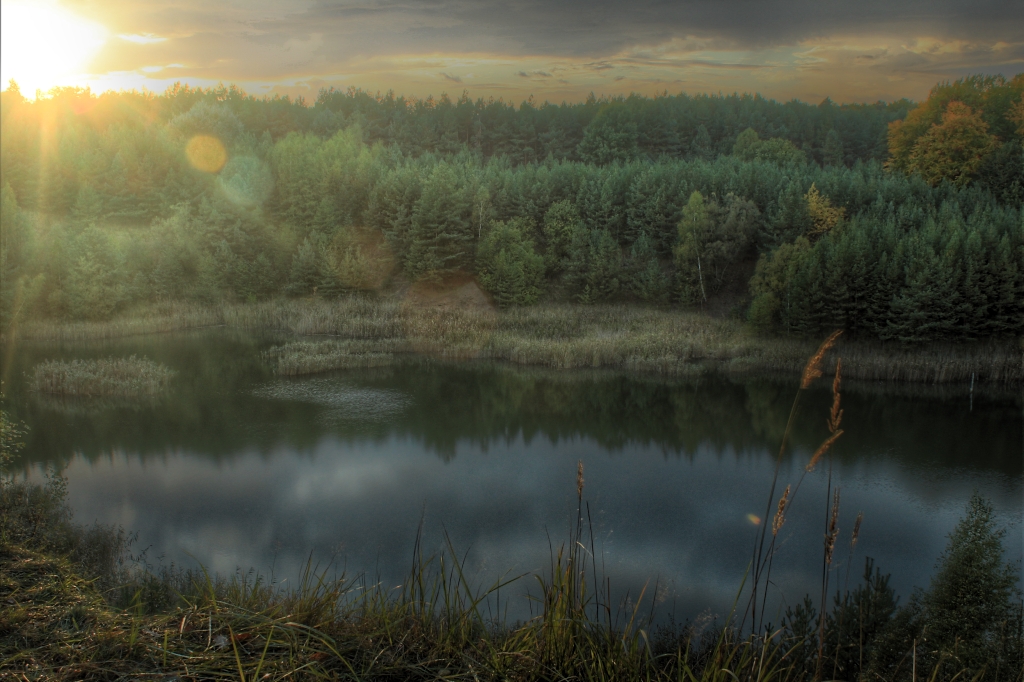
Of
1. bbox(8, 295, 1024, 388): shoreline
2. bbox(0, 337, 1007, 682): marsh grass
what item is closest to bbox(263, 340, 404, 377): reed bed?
bbox(8, 295, 1024, 388): shoreline

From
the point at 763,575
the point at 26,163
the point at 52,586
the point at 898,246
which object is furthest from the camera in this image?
the point at 26,163

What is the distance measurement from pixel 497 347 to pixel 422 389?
16.1 ft

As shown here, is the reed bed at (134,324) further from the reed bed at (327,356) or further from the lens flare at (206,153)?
the lens flare at (206,153)

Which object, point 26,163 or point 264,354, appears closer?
point 264,354

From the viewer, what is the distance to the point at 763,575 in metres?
10.3

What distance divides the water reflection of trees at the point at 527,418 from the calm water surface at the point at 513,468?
0.26 feet

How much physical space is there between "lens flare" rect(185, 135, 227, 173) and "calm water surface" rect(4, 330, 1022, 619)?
23469 millimetres

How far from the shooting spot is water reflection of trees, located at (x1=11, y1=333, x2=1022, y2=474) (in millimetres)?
15906

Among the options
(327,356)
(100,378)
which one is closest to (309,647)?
(100,378)

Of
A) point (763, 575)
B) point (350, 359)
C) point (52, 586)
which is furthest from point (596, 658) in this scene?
point (350, 359)

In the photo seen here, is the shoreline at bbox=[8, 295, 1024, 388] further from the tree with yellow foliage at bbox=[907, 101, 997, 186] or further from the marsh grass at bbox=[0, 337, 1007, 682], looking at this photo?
the marsh grass at bbox=[0, 337, 1007, 682]

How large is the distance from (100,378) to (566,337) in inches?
603

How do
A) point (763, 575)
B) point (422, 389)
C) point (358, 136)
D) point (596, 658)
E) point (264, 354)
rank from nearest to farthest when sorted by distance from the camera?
1. point (596, 658)
2. point (763, 575)
3. point (422, 389)
4. point (264, 354)
5. point (358, 136)

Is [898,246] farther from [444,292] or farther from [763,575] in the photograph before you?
[444,292]
